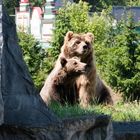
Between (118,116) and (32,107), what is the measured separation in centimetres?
258

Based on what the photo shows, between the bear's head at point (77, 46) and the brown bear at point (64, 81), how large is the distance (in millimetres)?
1149

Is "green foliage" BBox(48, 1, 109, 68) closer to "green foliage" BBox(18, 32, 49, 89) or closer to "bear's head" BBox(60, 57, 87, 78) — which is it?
"green foliage" BBox(18, 32, 49, 89)

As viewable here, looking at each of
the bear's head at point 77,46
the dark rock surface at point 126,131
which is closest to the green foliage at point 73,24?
the bear's head at point 77,46

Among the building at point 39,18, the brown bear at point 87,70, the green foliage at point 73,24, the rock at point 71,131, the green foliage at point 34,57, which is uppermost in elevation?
the rock at point 71,131

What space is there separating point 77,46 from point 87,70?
0.53 meters

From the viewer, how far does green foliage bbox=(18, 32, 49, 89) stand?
15.6 meters

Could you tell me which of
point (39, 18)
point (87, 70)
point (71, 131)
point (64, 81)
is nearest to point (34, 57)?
point (87, 70)

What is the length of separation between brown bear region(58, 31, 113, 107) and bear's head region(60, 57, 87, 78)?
49cm

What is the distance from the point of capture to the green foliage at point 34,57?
1565cm

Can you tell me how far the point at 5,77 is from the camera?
2.72 m

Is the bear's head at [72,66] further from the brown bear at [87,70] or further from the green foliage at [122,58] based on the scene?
the green foliage at [122,58]

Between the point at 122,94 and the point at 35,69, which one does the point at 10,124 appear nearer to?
the point at 122,94

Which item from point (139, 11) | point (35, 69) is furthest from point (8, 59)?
point (139, 11)

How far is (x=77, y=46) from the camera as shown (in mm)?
9102
